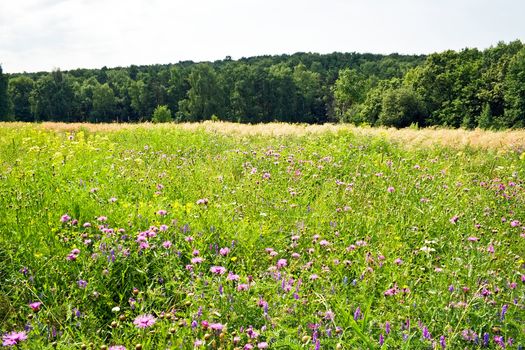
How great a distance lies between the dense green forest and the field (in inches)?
1319

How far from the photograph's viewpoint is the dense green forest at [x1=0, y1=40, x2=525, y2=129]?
44625mm

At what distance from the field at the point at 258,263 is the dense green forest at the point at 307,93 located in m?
33.5

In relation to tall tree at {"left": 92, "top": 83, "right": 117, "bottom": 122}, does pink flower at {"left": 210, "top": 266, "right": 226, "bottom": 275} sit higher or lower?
lower

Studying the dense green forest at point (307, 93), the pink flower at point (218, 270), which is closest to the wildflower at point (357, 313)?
the pink flower at point (218, 270)

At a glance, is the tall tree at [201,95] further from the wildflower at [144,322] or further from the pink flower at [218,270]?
the wildflower at [144,322]

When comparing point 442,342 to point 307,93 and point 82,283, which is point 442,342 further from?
point 307,93

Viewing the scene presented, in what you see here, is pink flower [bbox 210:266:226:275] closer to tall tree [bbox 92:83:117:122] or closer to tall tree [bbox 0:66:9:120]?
tall tree [bbox 0:66:9:120]

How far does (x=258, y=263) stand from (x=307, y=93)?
272 ft

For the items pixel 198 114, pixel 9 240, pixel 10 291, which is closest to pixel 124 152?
pixel 9 240

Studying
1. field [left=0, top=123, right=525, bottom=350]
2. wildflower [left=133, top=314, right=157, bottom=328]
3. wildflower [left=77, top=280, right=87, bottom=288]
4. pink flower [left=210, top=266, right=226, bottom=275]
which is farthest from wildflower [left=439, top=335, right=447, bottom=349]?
wildflower [left=77, top=280, right=87, bottom=288]

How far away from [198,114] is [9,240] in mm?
65655

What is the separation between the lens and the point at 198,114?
220ft

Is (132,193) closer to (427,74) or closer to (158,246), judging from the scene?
(158,246)

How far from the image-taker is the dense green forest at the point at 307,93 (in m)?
44.6
